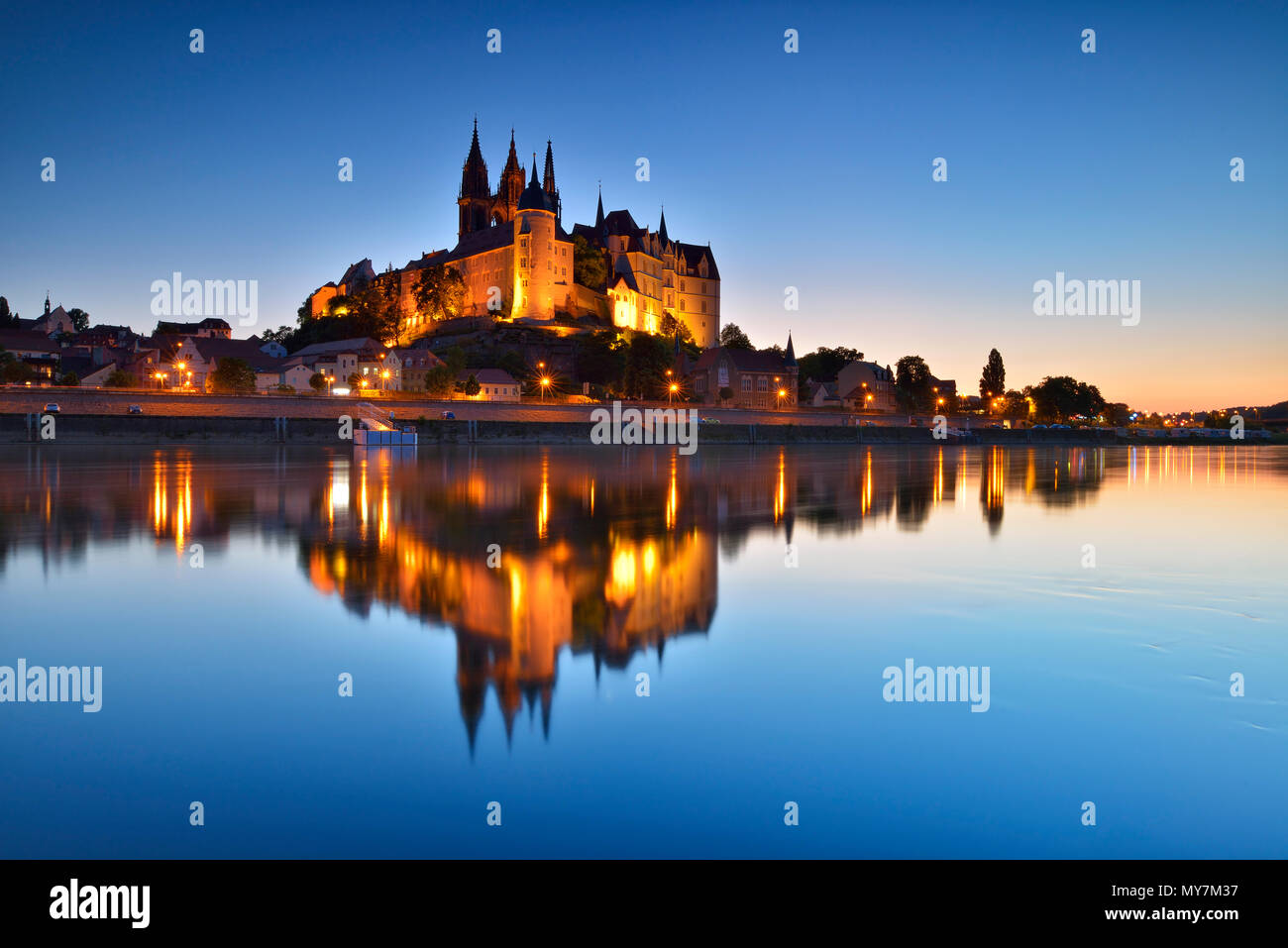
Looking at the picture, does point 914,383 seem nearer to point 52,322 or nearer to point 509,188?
point 509,188

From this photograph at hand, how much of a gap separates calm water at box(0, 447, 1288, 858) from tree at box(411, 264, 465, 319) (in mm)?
117788

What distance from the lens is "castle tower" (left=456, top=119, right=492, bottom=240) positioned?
14875 centimetres

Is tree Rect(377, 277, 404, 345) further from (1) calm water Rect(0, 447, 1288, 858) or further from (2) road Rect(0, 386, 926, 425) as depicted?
(1) calm water Rect(0, 447, 1288, 858)

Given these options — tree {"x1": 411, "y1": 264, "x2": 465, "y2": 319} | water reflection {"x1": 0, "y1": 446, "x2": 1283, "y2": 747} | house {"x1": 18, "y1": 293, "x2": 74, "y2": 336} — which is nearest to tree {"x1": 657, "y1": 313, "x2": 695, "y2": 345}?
tree {"x1": 411, "y1": 264, "x2": 465, "y2": 319}

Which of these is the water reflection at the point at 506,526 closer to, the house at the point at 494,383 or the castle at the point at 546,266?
the house at the point at 494,383

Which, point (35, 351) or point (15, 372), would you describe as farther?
point (35, 351)

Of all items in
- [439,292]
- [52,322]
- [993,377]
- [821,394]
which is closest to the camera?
[439,292]

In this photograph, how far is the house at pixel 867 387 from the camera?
444 feet

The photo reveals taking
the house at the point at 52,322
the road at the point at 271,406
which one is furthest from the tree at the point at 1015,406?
the house at the point at 52,322

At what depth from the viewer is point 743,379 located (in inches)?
4493

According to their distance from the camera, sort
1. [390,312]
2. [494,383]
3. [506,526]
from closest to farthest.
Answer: [506,526], [494,383], [390,312]

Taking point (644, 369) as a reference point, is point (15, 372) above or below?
below

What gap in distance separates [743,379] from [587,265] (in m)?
35.0

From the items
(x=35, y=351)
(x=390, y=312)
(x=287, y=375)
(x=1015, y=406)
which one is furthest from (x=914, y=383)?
(x=35, y=351)
